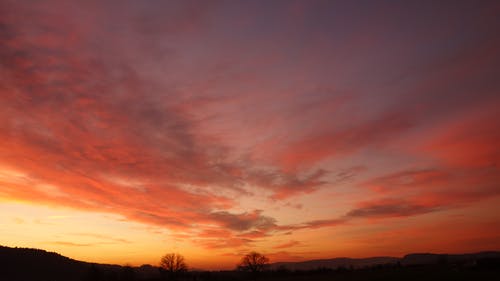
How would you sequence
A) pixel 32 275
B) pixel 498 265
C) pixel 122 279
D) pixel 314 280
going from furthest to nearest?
pixel 32 275
pixel 122 279
pixel 314 280
pixel 498 265

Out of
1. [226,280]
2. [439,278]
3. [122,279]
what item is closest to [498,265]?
[439,278]

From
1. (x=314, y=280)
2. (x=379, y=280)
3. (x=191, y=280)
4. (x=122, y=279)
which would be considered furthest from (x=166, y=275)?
(x=379, y=280)

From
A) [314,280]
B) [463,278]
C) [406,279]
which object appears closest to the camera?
[463,278]

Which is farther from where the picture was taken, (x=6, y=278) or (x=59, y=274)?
(x=59, y=274)

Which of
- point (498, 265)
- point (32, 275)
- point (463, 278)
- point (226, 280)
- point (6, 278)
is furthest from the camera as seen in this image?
point (32, 275)

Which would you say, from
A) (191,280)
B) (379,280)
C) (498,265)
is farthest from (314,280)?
(191,280)

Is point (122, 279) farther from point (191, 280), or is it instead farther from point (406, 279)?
point (406, 279)

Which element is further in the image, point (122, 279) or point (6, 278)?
point (6, 278)

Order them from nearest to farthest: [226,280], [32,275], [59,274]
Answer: [226,280] < [32,275] < [59,274]

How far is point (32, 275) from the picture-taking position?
18025 centimetres

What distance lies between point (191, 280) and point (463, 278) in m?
98.3

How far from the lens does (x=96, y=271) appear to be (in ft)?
508

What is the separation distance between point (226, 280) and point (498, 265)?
8677 cm

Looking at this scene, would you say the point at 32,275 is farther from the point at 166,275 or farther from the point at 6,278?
the point at 166,275
